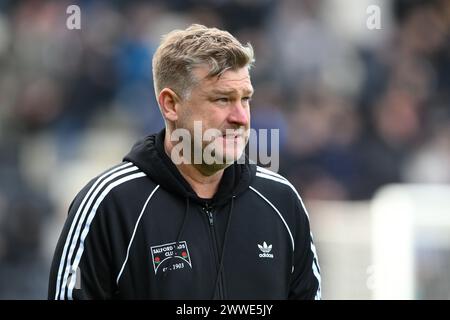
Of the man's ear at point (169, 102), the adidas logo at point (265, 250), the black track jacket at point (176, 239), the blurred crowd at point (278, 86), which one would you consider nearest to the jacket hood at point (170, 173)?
the black track jacket at point (176, 239)

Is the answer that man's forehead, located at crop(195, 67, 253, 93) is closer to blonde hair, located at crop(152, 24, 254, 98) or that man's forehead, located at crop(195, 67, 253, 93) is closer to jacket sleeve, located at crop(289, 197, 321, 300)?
blonde hair, located at crop(152, 24, 254, 98)

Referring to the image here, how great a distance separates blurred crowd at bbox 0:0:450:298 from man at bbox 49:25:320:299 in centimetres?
441

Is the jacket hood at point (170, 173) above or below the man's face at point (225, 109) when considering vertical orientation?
below

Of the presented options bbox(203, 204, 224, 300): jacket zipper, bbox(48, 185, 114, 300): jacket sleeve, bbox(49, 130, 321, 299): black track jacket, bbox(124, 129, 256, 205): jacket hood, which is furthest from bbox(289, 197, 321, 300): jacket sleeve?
bbox(48, 185, 114, 300): jacket sleeve

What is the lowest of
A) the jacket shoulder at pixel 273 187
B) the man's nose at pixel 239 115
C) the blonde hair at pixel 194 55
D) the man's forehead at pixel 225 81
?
the jacket shoulder at pixel 273 187

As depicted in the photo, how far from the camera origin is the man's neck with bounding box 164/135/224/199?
3.72 meters

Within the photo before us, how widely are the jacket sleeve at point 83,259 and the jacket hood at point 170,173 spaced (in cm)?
27

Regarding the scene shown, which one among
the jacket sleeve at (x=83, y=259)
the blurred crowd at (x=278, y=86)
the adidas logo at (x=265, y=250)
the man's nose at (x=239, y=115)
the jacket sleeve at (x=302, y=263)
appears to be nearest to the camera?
the jacket sleeve at (x=83, y=259)

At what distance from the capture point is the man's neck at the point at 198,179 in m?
3.72

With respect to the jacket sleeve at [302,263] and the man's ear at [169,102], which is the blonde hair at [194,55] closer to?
the man's ear at [169,102]

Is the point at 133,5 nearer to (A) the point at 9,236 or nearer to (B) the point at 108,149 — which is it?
(B) the point at 108,149

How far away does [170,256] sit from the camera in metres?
3.53

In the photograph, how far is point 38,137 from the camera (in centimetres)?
918

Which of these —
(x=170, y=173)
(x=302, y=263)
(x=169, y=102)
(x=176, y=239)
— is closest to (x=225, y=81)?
(x=169, y=102)
